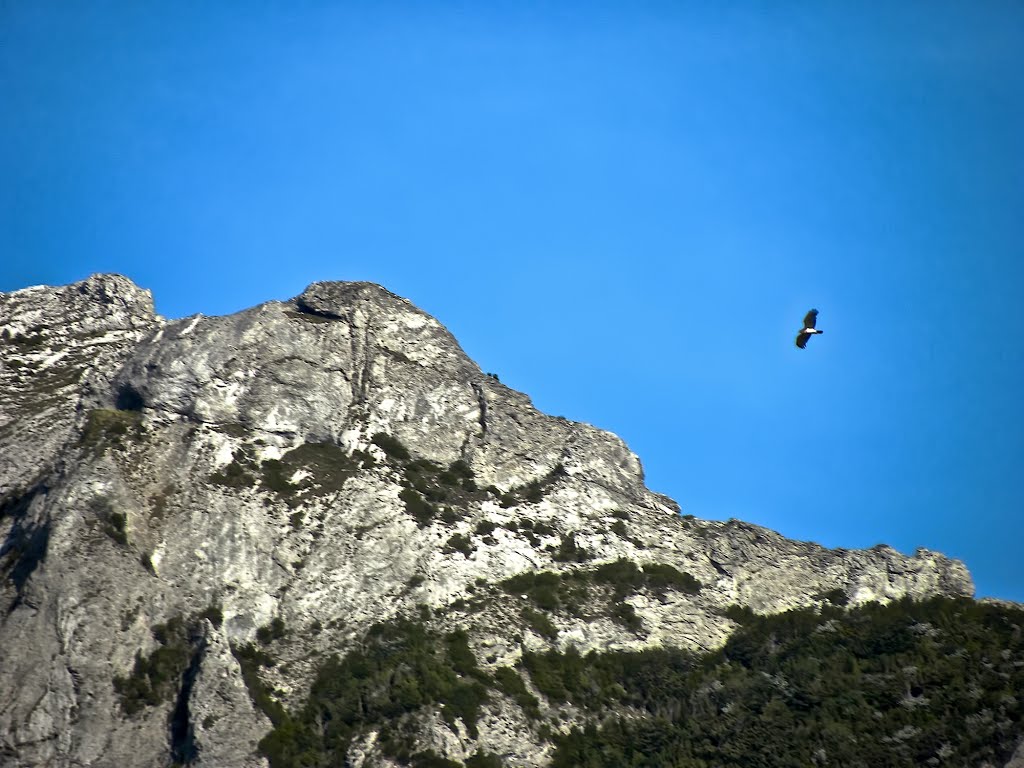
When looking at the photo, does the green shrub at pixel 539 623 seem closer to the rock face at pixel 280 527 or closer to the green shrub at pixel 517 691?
the rock face at pixel 280 527

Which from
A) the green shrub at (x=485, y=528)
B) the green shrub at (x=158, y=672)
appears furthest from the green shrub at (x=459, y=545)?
the green shrub at (x=158, y=672)

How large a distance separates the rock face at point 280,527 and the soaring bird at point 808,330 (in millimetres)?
37025

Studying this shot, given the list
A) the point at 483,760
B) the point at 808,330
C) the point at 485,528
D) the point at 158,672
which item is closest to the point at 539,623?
the point at 485,528

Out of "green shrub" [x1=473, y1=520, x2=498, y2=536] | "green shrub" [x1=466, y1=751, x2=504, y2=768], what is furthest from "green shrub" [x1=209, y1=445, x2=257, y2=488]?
"green shrub" [x1=466, y1=751, x2=504, y2=768]

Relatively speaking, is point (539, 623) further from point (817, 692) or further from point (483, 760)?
point (817, 692)

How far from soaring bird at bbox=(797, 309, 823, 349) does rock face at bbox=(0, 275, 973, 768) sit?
37.0m

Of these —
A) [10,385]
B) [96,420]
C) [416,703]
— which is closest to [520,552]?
[416,703]

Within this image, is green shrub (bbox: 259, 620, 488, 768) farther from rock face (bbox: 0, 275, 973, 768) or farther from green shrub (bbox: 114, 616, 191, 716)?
green shrub (bbox: 114, 616, 191, 716)

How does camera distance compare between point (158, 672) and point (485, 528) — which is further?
point (485, 528)

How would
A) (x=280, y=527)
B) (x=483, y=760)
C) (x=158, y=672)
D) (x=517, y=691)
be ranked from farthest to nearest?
(x=280, y=527), (x=517, y=691), (x=158, y=672), (x=483, y=760)

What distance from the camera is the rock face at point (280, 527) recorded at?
2982 inches

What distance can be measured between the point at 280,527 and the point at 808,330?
161 ft

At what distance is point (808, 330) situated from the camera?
51.1 metres

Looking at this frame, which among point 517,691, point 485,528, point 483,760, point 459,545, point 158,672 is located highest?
point 485,528
